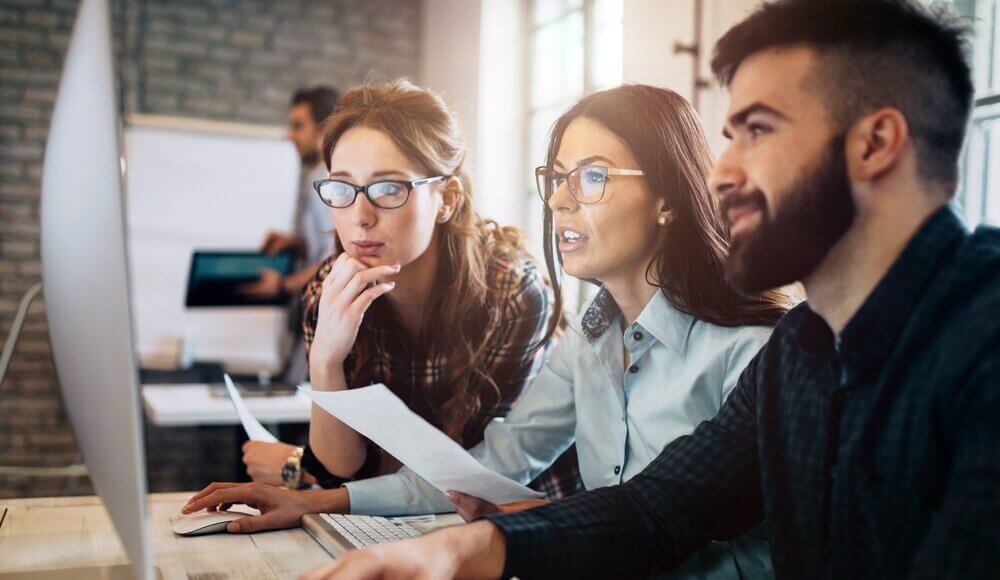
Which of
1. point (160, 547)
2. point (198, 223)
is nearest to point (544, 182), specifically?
point (160, 547)

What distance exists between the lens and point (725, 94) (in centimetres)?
74

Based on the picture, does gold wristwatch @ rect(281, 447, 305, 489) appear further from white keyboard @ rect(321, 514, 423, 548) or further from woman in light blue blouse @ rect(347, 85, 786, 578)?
woman in light blue blouse @ rect(347, 85, 786, 578)

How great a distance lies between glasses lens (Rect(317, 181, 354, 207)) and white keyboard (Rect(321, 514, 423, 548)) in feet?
1.01

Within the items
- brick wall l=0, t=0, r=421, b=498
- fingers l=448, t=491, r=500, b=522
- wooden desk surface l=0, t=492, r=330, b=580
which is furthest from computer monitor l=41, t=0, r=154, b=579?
brick wall l=0, t=0, r=421, b=498

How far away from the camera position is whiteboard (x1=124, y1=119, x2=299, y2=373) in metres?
3.38

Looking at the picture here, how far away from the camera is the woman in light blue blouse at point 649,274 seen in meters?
0.79

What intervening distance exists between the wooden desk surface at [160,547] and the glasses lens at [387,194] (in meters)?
0.33

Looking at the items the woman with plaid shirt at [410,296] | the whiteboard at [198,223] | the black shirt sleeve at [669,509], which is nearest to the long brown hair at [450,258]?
the woman with plaid shirt at [410,296]

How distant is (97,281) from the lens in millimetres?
611

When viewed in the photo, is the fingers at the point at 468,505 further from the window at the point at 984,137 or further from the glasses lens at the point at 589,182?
the window at the point at 984,137

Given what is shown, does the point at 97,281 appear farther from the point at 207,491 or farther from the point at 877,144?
the point at 877,144

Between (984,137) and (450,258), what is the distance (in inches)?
20.8

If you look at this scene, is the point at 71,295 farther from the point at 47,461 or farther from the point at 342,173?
the point at 47,461

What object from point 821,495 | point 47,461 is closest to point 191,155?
point 47,461
